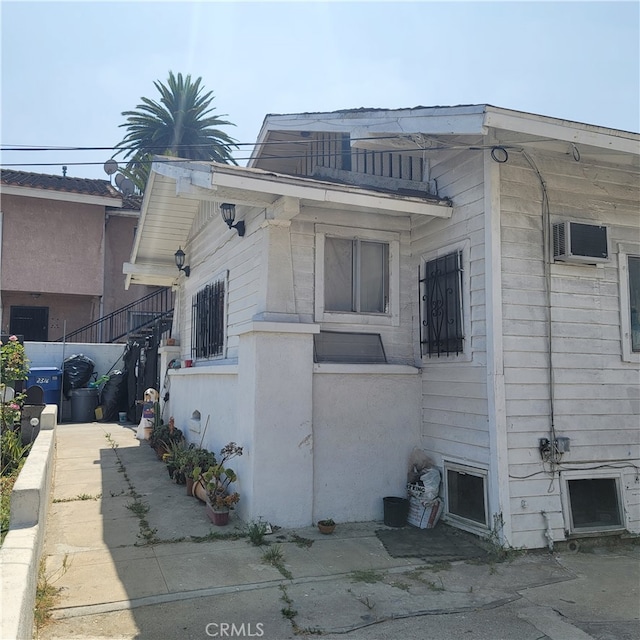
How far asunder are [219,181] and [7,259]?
1438 cm

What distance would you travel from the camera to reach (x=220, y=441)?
7223 millimetres

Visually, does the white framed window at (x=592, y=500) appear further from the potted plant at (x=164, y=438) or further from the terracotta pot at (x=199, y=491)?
the potted plant at (x=164, y=438)

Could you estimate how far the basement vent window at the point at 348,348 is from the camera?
6250 millimetres

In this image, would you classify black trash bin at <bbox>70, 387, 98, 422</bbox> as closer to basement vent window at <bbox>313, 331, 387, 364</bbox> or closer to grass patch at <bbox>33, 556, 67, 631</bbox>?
basement vent window at <bbox>313, 331, 387, 364</bbox>

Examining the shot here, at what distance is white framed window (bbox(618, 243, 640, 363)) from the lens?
19.4 feet

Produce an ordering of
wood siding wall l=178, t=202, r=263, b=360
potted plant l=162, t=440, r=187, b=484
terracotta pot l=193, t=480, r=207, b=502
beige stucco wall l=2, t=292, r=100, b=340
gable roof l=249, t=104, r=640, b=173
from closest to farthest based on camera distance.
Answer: gable roof l=249, t=104, r=640, b=173 → terracotta pot l=193, t=480, r=207, b=502 → wood siding wall l=178, t=202, r=263, b=360 → potted plant l=162, t=440, r=187, b=484 → beige stucco wall l=2, t=292, r=100, b=340

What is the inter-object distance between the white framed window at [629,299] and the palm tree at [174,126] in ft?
63.7

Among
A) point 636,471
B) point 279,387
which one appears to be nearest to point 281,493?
point 279,387

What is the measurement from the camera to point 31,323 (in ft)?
59.8

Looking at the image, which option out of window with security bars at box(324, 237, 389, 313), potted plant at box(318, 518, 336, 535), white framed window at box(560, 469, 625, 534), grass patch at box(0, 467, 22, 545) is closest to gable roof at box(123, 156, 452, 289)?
window with security bars at box(324, 237, 389, 313)

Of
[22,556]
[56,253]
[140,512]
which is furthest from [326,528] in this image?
[56,253]

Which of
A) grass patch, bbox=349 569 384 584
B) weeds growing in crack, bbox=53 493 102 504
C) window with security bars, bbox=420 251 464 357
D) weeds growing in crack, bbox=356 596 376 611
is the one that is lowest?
grass patch, bbox=349 569 384 584

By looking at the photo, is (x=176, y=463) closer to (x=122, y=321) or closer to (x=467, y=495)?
(x=467, y=495)

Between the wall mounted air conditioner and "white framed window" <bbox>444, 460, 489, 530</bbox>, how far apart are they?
2.26 meters
